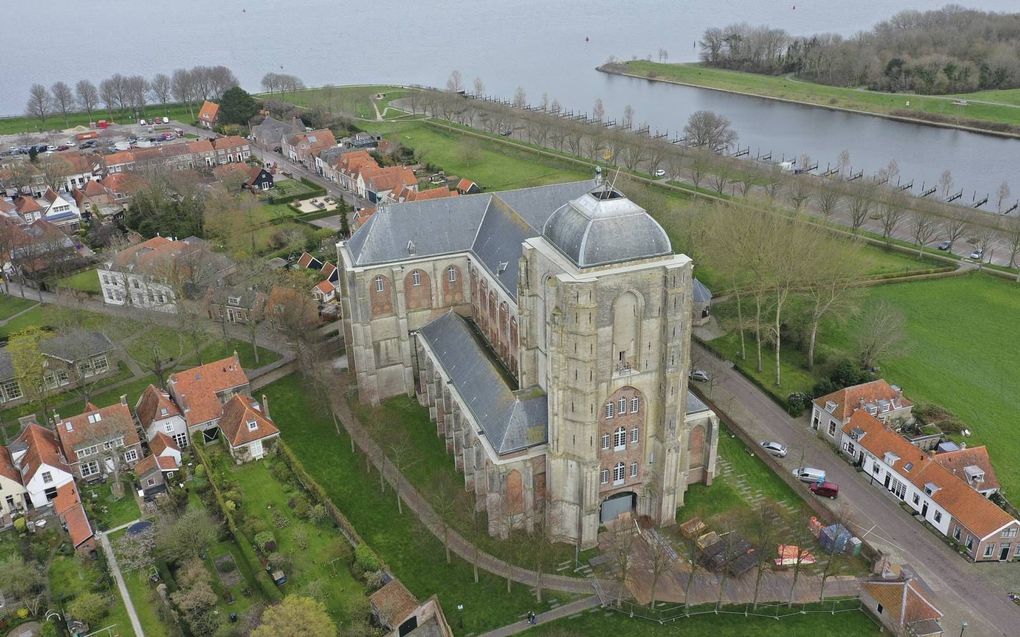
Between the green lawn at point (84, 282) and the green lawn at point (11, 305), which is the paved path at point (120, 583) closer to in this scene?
the green lawn at point (11, 305)

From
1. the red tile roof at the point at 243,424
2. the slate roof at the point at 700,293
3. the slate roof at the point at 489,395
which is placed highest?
the slate roof at the point at 489,395

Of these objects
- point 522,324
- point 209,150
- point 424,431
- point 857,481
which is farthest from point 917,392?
point 209,150

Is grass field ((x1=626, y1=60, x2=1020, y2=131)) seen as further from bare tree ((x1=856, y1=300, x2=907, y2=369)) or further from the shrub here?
the shrub

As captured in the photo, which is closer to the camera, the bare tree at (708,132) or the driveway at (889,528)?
the driveway at (889,528)

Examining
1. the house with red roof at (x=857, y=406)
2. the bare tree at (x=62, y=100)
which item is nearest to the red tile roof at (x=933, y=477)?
the house with red roof at (x=857, y=406)

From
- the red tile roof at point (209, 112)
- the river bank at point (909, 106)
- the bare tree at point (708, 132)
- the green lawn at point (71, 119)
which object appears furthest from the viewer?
the green lawn at point (71, 119)

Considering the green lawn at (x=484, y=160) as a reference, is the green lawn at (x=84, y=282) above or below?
below

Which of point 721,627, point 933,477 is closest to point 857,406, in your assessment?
point 933,477
